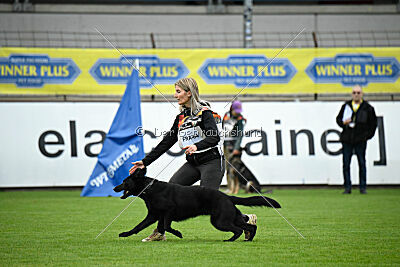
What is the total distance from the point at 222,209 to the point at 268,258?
93 cm

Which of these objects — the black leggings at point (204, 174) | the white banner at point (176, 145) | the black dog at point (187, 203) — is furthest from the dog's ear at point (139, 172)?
the white banner at point (176, 145)

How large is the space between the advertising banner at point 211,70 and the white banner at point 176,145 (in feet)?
1.69

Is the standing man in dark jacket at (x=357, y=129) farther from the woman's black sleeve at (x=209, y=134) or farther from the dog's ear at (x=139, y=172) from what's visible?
the dog's ear at (x=139, y=172)

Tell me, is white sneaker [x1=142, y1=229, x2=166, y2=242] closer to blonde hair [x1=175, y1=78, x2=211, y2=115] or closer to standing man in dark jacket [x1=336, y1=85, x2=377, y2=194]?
blonde hair [x1=175, y1=78, x2=211, y2=115]

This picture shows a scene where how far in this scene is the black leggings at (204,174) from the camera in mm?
6551

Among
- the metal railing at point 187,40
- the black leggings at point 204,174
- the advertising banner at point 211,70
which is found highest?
the metal railing at point 187,40

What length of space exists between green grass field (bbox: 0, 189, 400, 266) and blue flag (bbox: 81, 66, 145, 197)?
1.20m

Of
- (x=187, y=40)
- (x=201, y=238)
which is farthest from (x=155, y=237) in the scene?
(x=187, y=40)

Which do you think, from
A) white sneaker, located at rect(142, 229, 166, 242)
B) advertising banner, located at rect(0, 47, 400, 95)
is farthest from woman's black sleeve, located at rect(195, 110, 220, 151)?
advertising banner, located at rect(0, 47, 400, 95)

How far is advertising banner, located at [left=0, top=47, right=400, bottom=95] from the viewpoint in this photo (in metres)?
14.4

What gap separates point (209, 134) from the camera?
6465 millimetres

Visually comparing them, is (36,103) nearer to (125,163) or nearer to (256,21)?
(125,163)

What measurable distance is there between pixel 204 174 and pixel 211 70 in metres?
8.58

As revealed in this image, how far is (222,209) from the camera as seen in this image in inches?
240
